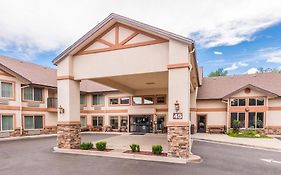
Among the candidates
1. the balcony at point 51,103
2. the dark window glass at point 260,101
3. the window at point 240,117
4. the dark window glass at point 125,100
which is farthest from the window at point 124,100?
the dark window glass at point 260,101

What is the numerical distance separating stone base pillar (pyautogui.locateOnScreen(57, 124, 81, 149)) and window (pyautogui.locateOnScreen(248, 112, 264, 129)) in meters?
17.3

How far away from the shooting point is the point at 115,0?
1178 centimetres

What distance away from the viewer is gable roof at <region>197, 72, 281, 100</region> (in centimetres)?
2098

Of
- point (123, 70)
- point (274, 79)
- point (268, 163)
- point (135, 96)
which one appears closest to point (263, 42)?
point (274, 79)

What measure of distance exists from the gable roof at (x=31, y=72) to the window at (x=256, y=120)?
16839 mm

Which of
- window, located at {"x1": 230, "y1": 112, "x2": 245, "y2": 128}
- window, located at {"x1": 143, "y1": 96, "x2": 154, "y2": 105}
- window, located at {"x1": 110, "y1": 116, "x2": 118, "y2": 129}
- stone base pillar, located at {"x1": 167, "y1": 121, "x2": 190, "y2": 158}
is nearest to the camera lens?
stone base pillar, located at {"x1": 167, "y1": 121, "x2": 190, "y2": 158}

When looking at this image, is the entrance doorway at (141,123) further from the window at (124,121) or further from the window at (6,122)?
the window at (6,122)

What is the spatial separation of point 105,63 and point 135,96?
12386mm

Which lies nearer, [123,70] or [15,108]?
[123,70]

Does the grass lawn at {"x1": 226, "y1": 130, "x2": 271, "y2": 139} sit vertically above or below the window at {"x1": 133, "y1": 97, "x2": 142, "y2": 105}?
below

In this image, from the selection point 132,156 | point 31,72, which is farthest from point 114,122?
point 132,156

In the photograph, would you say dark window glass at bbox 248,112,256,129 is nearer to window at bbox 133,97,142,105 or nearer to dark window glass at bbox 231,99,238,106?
dark window glass at bbox 231,99,238,106

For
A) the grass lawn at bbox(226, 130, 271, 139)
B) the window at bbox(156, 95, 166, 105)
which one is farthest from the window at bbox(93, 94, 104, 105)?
the grass lawn at bbox(226, 130, 271, 139)

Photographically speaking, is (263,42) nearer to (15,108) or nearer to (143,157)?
(143,157)
